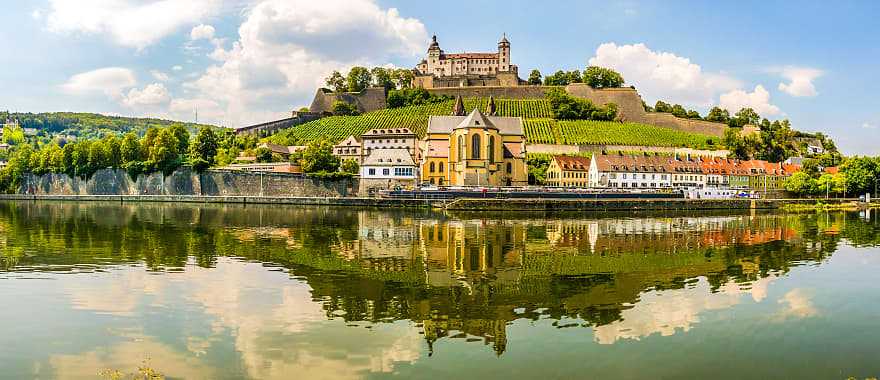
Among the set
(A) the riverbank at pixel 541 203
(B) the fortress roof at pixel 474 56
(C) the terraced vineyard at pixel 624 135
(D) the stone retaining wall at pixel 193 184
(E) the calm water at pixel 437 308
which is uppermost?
(B) the fortress roof at pixel 474 56

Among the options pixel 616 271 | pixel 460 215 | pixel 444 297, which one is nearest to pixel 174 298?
pixel 444 297

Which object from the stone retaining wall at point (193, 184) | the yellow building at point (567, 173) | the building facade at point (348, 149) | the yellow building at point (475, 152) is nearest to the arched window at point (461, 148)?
the yellow building at point (475, 152)

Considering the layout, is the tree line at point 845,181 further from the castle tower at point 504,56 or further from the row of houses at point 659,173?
the castle tower at point 504,56

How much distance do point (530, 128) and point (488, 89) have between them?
19959 millimetres

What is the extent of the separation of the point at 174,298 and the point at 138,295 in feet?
3.47

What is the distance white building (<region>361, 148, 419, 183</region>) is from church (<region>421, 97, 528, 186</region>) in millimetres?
2765

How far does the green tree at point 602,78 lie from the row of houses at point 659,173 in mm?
33713

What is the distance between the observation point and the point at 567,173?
230ft

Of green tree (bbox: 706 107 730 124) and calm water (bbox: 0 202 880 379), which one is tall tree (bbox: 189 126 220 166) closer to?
calm water (bbox: 0 202 880 379)

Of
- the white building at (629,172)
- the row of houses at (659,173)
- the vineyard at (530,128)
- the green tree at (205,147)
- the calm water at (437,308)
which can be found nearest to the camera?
the calm water at (437,308)

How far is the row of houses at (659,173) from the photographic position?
69.2 metres

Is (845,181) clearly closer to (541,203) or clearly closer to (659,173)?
(659,173)

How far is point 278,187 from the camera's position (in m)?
64.8

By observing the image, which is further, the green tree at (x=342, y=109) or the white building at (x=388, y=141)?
the green tree at (x=342, y=109)
